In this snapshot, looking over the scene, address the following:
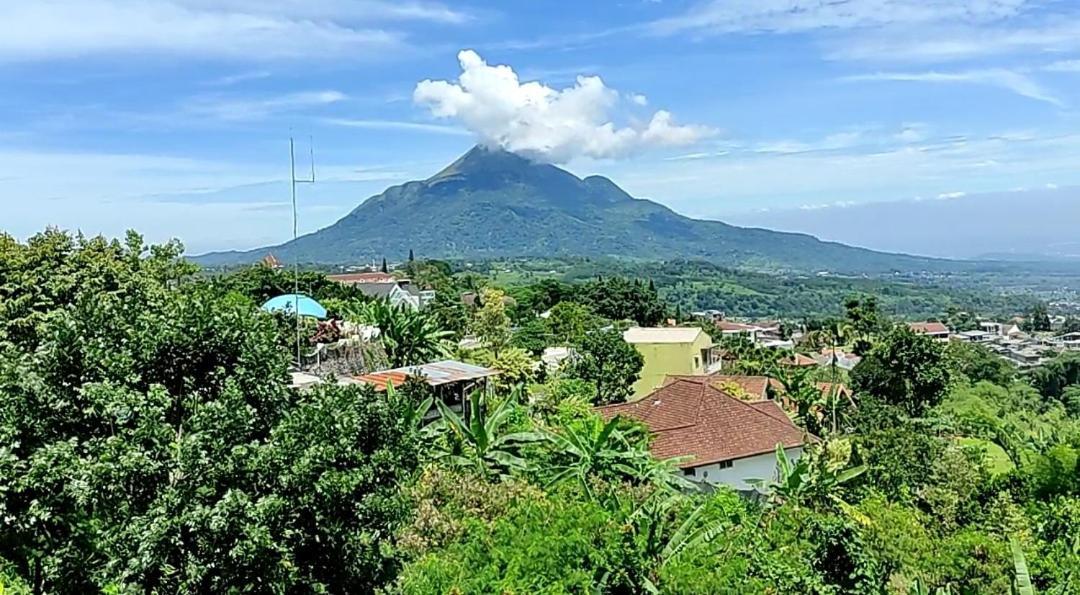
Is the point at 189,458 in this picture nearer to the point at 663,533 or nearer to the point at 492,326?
the point at 663,533

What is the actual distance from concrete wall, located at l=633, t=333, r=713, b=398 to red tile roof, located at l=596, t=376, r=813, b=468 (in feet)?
34.3

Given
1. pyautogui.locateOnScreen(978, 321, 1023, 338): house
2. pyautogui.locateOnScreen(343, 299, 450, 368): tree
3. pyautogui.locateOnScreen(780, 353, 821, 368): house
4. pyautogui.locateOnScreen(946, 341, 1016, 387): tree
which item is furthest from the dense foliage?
pyautogui.locateOnScreen(978, 321, 1023, 338): house

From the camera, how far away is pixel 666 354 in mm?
37281

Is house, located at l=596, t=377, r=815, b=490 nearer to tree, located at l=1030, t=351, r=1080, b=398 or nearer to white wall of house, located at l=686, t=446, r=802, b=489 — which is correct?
white wall of house, located at l=686, t=446, r=802, b=489

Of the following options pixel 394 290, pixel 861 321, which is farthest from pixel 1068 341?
pixel 861 321

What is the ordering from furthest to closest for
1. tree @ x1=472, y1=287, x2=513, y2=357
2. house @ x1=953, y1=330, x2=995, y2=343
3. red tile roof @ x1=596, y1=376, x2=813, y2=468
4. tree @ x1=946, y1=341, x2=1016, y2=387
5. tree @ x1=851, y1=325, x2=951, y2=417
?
house @ x1=953, y1=330, x2=995, y2=343 < tree @ x1=946, y1=341, x2=1016, y2=387 < tree @ x1=472, y1=287, x2=513, y2=357 < tree @ x1=851, y1=325, x2=951, y2=417 < red tile roof @ x1=596, y1=376, x2=813, y2=468

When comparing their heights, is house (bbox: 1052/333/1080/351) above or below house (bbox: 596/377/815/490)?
below

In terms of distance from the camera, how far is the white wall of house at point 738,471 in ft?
73.0

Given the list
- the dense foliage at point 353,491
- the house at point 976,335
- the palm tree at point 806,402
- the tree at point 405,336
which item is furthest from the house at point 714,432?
the house at point 976,335

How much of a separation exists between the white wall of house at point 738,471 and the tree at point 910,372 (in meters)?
10.8

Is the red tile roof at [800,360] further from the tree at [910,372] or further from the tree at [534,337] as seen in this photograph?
the tree at [910,372]

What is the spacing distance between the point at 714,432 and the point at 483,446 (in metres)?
9.17

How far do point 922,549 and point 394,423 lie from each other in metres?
7.87

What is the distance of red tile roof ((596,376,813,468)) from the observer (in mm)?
22516
